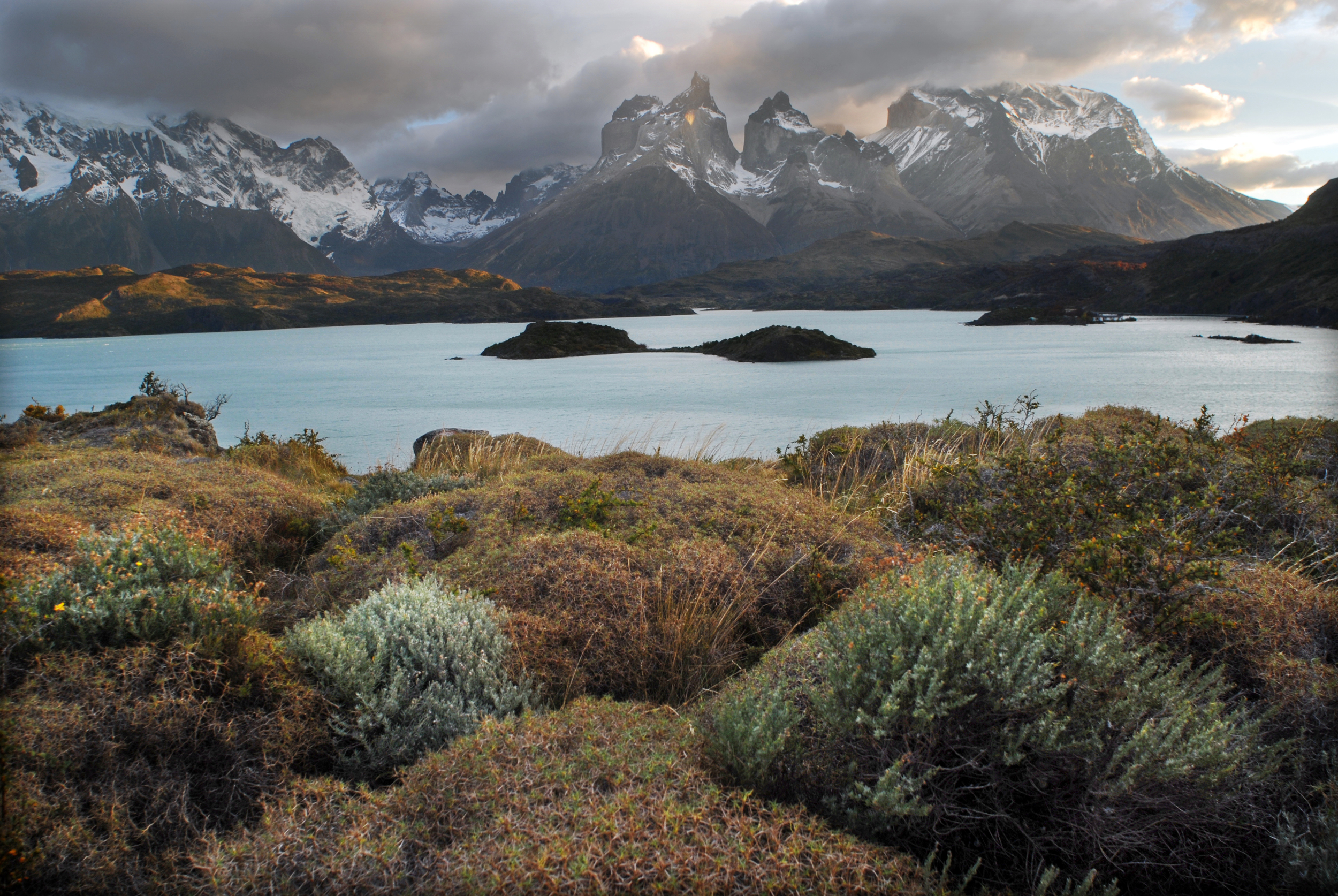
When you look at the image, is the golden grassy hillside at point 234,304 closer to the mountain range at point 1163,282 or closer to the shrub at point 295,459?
the mountain range at point 1163,282

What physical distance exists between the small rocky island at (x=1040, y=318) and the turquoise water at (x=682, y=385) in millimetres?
15008

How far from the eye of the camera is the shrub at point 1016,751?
241 centimetres

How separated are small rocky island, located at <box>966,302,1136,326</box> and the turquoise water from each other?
15008 mm

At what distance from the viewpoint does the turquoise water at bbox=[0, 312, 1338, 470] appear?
1880cm

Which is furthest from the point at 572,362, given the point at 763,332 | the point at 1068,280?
the point at 1068,280

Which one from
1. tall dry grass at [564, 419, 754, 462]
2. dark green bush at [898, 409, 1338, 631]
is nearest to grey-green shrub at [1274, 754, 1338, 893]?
dark green bush at [898, 409, 1338, 631]

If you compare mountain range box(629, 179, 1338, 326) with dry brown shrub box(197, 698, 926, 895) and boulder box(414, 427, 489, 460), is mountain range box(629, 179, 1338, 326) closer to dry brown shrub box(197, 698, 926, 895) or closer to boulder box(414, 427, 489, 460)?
boulder box(414, 427, 489, 460)

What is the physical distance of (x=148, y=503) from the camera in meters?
5.33

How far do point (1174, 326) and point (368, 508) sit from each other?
79.1 metres

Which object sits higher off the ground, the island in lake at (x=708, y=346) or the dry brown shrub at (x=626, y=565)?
the island in lake at (x=708, y=346)

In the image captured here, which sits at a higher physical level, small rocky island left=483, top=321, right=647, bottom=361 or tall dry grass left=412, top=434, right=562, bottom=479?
small rocky island left=483, top=321, right=647, bottom=361

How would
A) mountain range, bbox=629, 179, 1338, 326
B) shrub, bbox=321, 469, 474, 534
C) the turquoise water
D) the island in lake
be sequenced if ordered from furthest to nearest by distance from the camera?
1. mountain range, bbox=629, 179, 1338, 326
2. the island in lake
3. the turquoise water
4. shrub, bbox=321, 469, 474, 534

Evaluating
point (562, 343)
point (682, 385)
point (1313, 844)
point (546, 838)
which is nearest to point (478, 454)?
point (546, 838)

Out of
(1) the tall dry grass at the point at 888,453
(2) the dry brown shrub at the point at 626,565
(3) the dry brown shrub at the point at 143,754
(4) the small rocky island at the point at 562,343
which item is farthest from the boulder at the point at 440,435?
(4) the small rocky island at the point at 562,343
